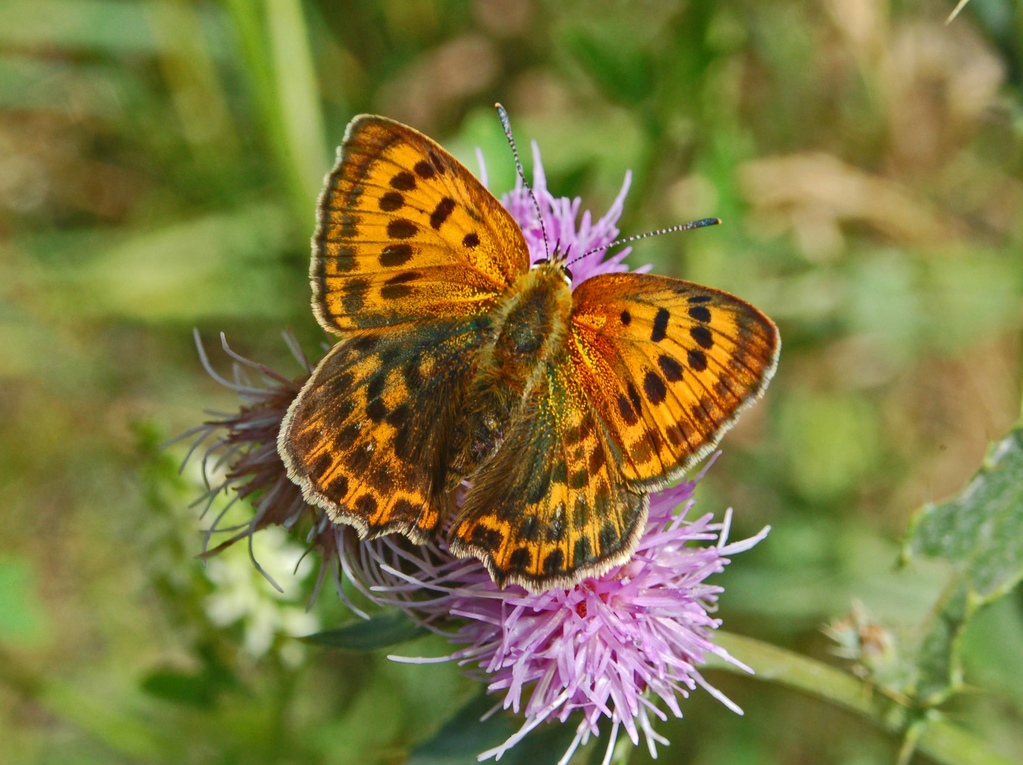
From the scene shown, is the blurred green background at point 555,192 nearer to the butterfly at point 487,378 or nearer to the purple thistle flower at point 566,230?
the purple thistle flower at point 566,230

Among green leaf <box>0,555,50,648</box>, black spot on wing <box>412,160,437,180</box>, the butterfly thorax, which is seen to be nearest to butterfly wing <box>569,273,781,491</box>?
the butterfly thorax

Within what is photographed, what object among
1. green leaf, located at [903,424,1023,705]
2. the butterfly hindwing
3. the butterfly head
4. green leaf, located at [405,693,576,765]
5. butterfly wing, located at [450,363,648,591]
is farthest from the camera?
green leaf, located at [903,424,1023,705]

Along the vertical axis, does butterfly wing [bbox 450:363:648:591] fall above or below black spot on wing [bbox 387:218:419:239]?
below

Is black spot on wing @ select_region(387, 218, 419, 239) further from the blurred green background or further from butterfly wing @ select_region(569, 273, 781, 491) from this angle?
the blurred green background

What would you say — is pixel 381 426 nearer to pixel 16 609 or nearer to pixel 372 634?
pixel 372 634

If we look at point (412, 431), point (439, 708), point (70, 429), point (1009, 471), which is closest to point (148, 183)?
point (70, 429)

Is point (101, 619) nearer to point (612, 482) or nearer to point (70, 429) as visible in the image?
point (70, 429)
